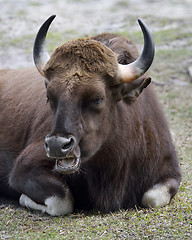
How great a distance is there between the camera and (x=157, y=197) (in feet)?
22.7

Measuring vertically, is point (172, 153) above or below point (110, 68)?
below

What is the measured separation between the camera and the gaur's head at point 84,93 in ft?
19.1

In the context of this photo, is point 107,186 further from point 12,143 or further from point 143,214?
point 12,143

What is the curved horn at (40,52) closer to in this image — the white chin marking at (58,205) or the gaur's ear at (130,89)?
the gaur's ear at (130,89)

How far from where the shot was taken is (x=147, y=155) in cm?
709

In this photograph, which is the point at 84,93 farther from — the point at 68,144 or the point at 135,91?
the point at 135,91

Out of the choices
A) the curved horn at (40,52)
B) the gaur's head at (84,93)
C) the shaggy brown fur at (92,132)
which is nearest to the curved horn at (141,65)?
the gaur's head at (84,93)

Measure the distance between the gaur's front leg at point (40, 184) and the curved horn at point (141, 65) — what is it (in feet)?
4.79

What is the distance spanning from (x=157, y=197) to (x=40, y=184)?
1.46m

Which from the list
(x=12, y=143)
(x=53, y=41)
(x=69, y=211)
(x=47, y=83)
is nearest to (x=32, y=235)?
(x=69, y=211)

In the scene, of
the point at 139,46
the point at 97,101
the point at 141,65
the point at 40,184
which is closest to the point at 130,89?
the point at 141,65

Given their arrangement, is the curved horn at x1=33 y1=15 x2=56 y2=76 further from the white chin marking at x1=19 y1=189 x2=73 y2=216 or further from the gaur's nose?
the white chin marking at x1=19 y1=189 x2=73 y2=216

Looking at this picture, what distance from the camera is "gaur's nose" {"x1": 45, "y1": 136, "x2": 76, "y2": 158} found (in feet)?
18.6

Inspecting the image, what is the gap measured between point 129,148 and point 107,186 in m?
0.55
